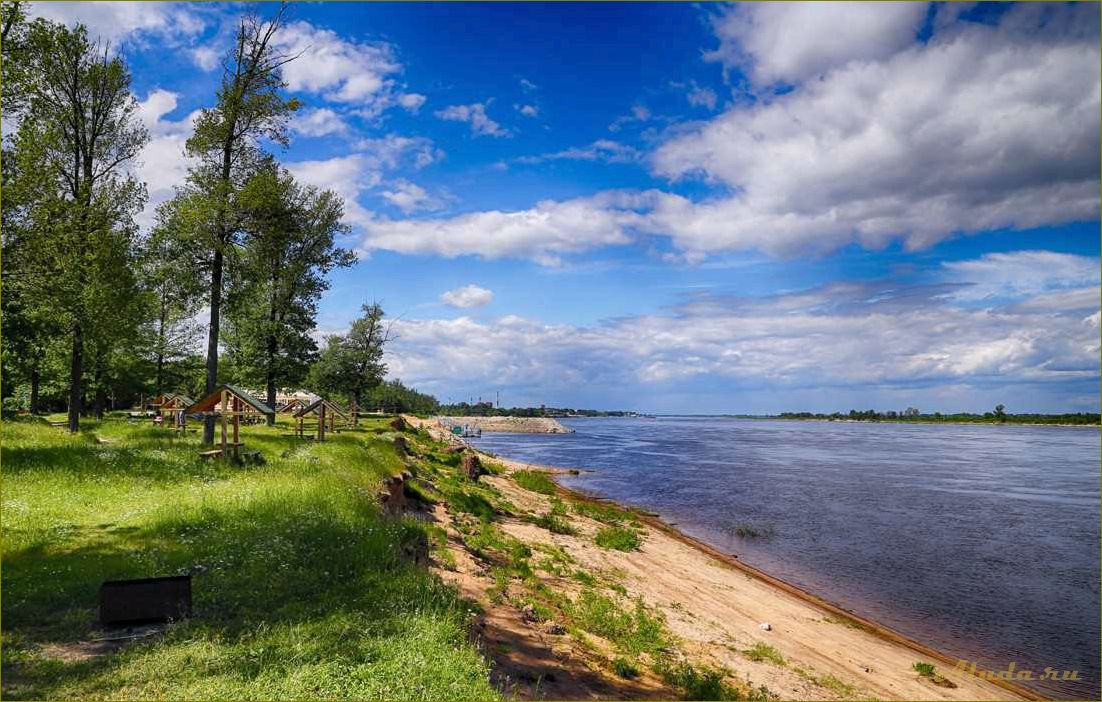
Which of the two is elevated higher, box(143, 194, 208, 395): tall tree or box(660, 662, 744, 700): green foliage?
box(143, 194, 208, 395): tall tree

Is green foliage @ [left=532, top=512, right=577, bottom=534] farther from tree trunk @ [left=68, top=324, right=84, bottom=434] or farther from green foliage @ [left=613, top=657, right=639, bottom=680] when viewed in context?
tree trunk @ [left=68, top=324, right=84, bottom=434]

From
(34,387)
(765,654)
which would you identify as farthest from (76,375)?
(765,654)

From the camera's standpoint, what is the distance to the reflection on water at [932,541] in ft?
55.3

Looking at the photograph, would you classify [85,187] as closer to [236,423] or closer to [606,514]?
[236,423]

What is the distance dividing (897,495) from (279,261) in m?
43.6

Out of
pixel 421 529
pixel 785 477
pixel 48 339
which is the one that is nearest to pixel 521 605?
pixel 421 529

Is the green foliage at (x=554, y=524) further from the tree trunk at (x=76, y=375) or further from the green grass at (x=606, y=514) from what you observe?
the tree trunk at (x=76, y=375)

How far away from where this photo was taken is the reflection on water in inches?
664

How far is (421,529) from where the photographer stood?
1500 centimetres

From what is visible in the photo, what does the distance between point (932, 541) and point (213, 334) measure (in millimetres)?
33111

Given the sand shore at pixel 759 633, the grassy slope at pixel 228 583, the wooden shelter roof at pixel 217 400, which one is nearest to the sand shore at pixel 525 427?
the wooden shelter roof at pixel 217 400

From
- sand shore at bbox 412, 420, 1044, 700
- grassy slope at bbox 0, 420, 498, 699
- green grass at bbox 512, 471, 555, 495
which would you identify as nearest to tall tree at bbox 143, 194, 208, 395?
grassy slope at bbox 0, 420, 498, 699

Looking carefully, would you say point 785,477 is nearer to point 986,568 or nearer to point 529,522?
point 986,568

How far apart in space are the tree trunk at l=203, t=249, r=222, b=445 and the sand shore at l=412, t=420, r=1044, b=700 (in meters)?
12.0
